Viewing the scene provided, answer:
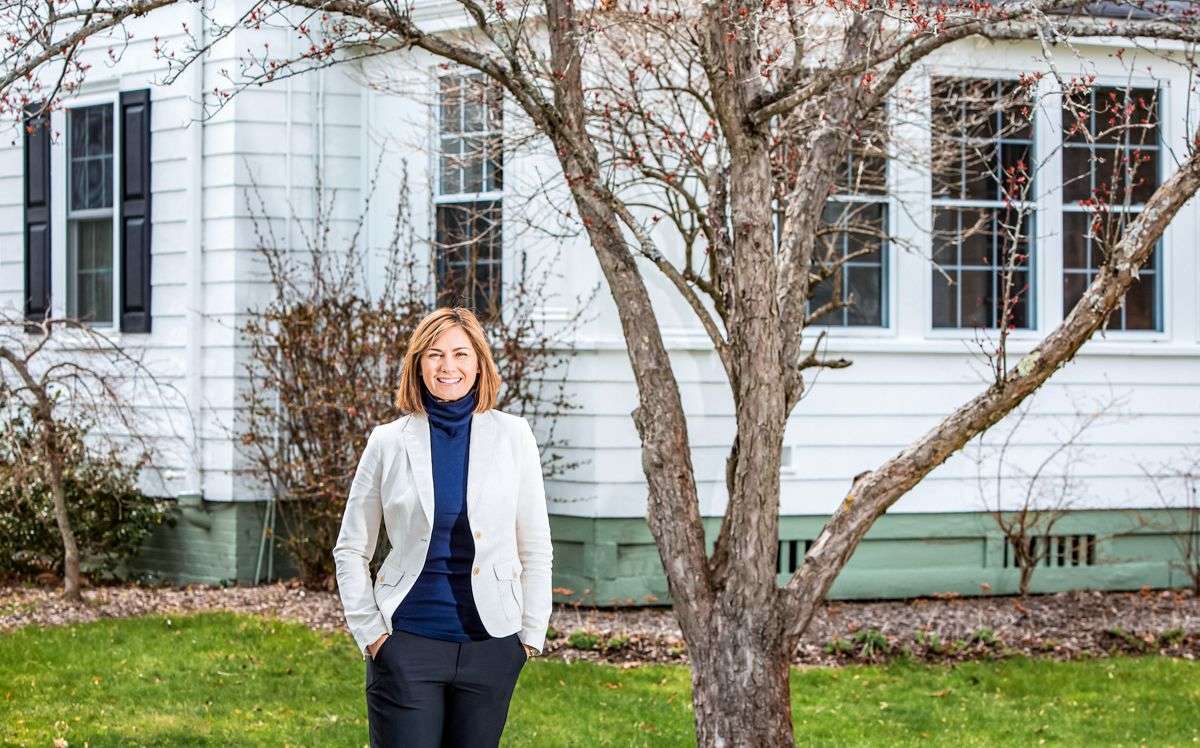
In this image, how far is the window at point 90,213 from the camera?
41.8 feet

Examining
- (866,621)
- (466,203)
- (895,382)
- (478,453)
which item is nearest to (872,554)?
(866,621)

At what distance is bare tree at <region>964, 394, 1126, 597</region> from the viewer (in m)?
11.9

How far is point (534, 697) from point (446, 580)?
4196 mm

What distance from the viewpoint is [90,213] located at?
12773mm

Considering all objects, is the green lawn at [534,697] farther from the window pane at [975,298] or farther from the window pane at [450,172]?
the window pane at [450,172]

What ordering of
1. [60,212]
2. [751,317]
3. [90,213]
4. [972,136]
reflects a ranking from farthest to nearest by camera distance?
[60,212], [90,213], [972,136], [751,317]

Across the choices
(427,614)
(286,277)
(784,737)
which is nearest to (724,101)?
(784,737)

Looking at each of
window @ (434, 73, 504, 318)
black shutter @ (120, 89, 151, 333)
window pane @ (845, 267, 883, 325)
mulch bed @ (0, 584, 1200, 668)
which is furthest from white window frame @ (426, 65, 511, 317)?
window pane @ (845, 267, 883, 325)

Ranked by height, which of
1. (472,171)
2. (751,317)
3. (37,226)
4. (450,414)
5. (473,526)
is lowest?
(473,526)

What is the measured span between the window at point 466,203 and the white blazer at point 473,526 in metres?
6.47

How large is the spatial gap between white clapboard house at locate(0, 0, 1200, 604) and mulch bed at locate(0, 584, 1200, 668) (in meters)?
0.37

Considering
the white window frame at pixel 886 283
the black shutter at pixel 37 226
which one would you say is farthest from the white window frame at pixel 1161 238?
the black shutter at pixel 37 226

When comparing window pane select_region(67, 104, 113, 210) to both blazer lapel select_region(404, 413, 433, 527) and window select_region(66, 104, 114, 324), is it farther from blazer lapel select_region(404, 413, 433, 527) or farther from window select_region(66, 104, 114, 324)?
blazer lapel select_region(404, 413, 433, 527)

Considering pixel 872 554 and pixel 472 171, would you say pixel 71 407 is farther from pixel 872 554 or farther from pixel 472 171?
pixel 872 554
